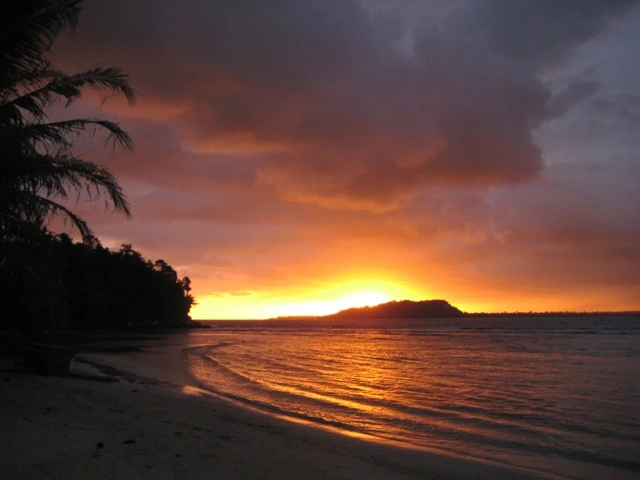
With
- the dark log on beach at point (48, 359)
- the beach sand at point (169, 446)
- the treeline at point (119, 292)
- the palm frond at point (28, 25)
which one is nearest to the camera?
the beach sand at point (169, 446)

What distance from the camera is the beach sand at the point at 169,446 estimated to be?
233 inches

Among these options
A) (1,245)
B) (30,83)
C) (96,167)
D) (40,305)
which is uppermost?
(30,83)

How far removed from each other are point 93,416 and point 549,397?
14.2 m

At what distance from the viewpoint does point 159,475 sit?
19.1ft

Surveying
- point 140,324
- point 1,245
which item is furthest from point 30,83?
point 140,324

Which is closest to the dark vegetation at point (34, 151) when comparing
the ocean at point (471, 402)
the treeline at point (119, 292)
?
the ocean at point (471, 402)

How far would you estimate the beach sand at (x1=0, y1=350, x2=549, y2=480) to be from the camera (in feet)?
19.5

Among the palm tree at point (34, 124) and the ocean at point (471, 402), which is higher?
the palm tree at point (34, 124)

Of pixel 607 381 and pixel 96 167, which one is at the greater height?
pixel 96 167

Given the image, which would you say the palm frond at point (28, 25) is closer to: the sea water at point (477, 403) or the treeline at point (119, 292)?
the sea water at point (477, 403)

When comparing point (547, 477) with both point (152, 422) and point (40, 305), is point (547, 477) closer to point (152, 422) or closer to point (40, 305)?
point (152, 422)

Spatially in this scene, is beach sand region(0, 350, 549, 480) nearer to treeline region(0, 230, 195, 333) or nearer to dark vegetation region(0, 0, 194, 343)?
dark vegetation region(0, 0, 194, 343)

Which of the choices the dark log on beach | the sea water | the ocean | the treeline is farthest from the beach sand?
the treeline

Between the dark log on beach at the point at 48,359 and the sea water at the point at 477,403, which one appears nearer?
the sea water at the point at 477,403
